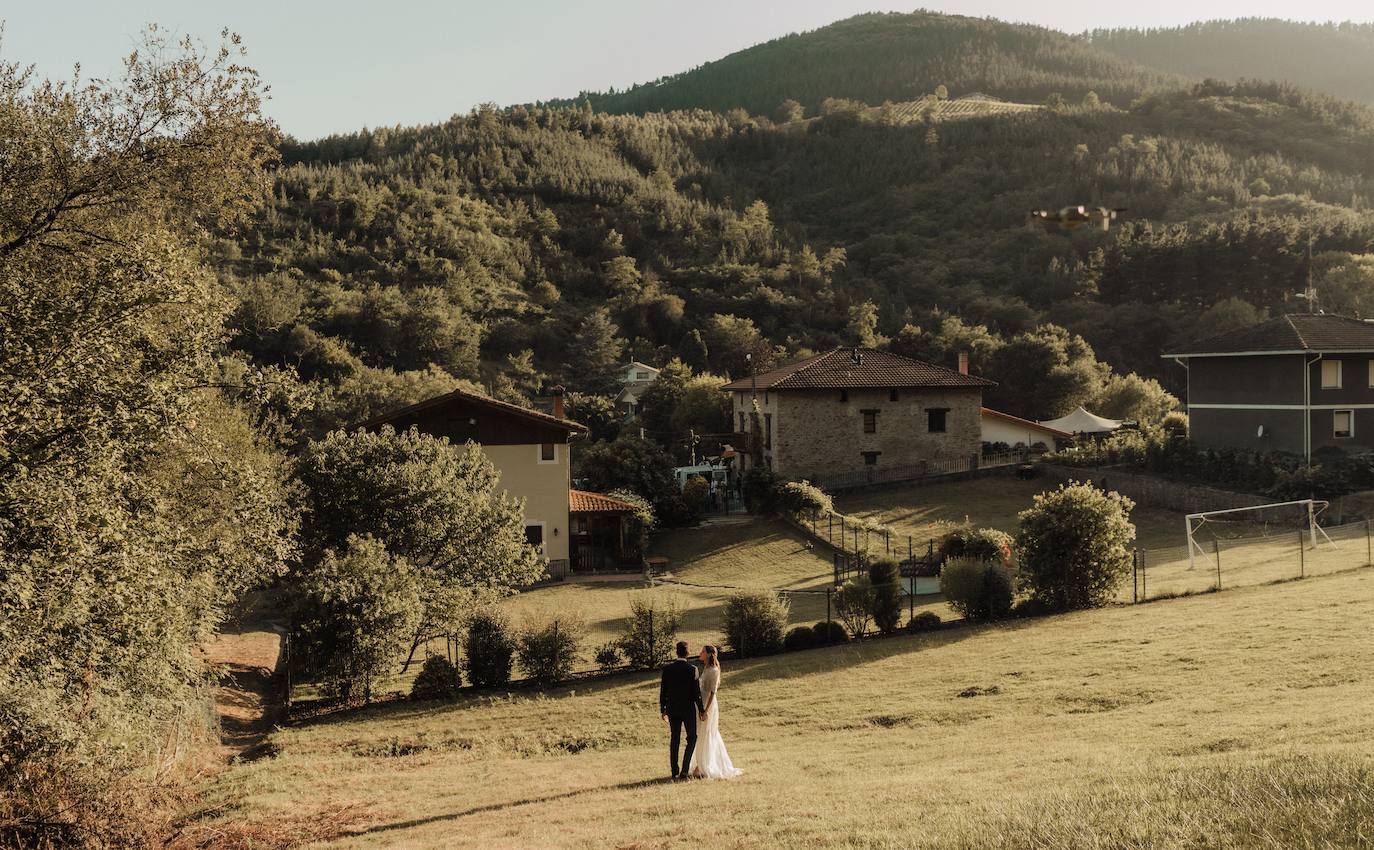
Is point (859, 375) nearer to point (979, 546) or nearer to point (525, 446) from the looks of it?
point (525, 446)

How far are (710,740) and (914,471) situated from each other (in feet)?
119

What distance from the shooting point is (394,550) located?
23797mm

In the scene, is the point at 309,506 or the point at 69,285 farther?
the point at 309,506

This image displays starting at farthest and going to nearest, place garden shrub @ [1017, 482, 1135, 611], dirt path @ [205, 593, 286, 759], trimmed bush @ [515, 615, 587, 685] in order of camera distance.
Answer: garden shrub @ [1017, 482, 1135, 611], trimmed bush @ [515, 615, 587, 685], dirt path @ [205, 593, 286, 759]

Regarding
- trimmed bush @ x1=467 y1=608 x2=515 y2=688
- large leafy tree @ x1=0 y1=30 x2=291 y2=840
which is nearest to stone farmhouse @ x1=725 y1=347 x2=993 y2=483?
trimmed bush @ x1=467 y1=608 x2=515 y2=688

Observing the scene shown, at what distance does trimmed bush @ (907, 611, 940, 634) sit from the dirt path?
1343 cm

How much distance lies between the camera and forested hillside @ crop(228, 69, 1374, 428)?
77625 mm

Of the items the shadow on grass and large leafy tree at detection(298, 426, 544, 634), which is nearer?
the shadow on grass

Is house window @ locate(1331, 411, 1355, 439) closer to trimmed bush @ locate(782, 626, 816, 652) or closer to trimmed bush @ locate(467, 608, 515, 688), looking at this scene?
trimmed bush @ locate(782, 626, 816, 652)

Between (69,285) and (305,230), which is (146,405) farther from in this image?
(305,230)

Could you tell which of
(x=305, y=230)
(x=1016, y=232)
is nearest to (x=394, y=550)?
(x=305, y=230)

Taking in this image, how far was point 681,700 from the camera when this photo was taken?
12477mm

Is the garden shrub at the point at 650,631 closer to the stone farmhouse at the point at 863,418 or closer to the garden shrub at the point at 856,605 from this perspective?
the garden shrub at the point at 856,605

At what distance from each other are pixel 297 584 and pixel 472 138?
11556cm
